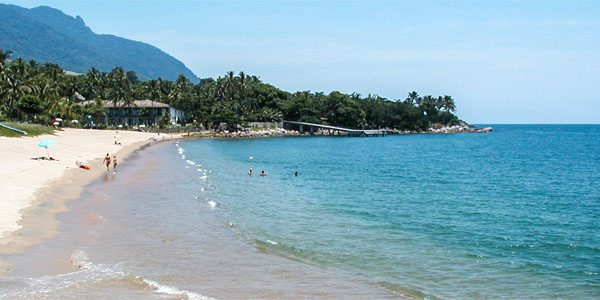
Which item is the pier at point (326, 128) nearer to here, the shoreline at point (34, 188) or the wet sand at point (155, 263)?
the shoreline at point (34, 188)

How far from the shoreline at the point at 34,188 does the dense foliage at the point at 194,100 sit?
103 feet

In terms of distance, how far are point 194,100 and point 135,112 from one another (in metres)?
15.6

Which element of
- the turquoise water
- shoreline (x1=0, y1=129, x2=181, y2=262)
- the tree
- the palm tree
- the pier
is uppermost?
the palm tree

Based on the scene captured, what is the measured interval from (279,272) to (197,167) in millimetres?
34702

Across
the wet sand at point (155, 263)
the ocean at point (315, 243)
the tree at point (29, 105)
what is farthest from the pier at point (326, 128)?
the wet sand at point (155, 263)

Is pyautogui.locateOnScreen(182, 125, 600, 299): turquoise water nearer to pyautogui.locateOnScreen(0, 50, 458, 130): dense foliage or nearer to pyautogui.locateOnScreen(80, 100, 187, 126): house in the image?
pyautogui.locateOnScreen(0, 50, 458, 130): dense foliage

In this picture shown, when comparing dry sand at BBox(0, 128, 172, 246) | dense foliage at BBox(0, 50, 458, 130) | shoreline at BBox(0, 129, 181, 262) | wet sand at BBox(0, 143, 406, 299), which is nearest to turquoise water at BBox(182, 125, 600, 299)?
wet sand at BBox(0, 143, 406, 299)

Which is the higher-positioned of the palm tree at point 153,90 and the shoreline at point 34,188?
the palm tree at point 153,90

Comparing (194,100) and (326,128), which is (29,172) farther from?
(326,128)

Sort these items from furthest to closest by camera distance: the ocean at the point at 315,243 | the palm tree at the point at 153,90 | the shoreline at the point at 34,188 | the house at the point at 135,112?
1. the palm tree at the point at 153,90
2. the house at the point at 135,112
3. the shoreline at the point at 34,188
4. the ocean at the point at 315,243

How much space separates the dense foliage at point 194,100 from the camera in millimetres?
78562

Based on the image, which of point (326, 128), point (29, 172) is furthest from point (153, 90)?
point (29, 172)

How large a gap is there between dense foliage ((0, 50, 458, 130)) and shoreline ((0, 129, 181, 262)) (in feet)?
103

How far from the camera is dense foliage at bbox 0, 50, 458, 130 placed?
3093 inches
